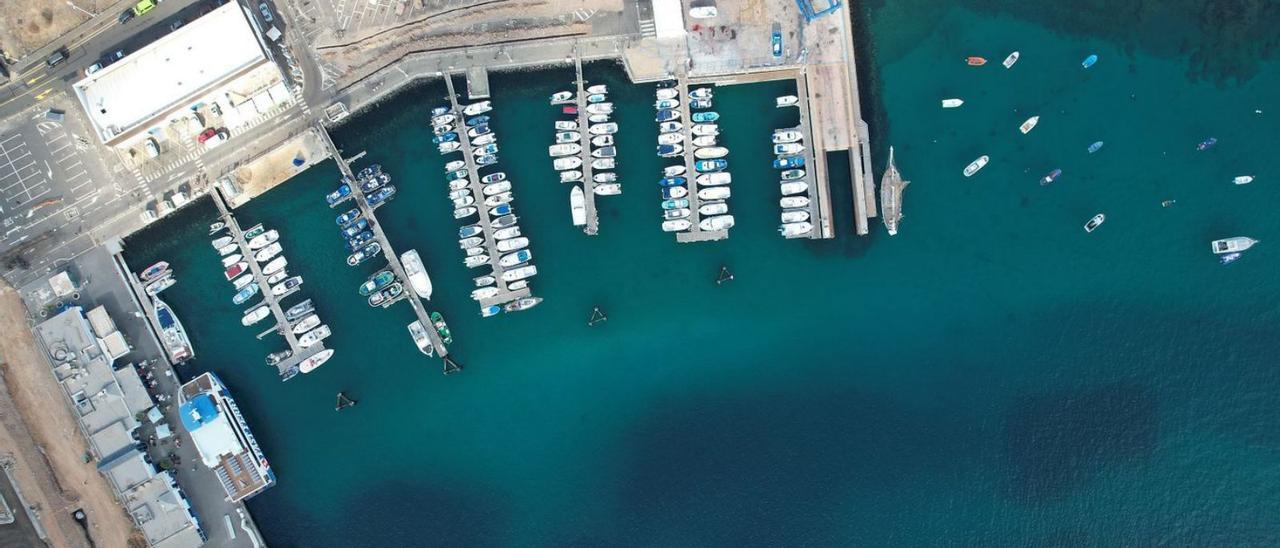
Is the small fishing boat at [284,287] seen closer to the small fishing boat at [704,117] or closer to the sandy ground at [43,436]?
the sandy ground at [43,436]

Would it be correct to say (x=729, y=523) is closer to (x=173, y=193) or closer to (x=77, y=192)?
(x=173, y=193)

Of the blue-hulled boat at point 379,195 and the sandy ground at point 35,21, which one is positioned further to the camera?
the blue-hulled boat at point 379,195

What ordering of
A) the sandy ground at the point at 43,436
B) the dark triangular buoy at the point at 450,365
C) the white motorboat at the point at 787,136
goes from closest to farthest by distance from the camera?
the sandy ground at the point at 43,436
the white motorboat at the point at 787,136
the dark triangular buoy at the point at 450,365

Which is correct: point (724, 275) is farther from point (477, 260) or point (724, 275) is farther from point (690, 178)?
point (477, 260)

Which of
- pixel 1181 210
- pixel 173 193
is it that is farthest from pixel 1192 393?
pixel 173 193

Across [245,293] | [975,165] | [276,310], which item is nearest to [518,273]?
[276,310]

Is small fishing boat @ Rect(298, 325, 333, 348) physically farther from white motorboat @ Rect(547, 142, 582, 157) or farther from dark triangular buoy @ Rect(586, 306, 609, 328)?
white motorboat @ Rect(547, 142, 582, 157)

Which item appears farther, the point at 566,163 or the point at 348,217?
the point at 566,163

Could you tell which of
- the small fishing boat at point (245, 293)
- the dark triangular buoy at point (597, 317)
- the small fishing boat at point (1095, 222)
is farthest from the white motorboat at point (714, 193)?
the small fishing boat at point (245, 293)
